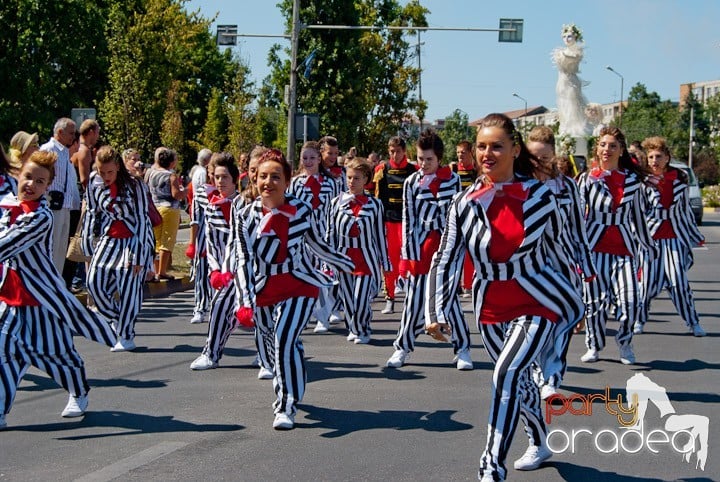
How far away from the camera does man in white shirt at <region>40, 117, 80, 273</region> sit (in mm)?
11664

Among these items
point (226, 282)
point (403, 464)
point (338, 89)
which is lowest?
point (403, 464)

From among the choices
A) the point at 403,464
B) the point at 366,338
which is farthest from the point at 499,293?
the point at 366,338

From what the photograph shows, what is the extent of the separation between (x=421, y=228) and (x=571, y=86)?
143 ft

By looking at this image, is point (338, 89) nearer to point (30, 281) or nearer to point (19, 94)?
point (19, 94)

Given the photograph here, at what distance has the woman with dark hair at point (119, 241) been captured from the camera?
9.86m

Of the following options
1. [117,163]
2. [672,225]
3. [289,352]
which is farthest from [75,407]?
[672,225]

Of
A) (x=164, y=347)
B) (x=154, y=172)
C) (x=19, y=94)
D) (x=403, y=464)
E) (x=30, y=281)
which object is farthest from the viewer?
(x=19, y=94)

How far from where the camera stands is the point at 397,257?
1266cm

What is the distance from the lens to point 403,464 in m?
5.93

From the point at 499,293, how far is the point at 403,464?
1.23 m

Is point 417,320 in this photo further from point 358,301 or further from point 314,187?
point 314,187

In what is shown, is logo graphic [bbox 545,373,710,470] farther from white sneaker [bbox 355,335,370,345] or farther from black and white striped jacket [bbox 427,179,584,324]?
white sneaker [bbox 355,335,370,345]

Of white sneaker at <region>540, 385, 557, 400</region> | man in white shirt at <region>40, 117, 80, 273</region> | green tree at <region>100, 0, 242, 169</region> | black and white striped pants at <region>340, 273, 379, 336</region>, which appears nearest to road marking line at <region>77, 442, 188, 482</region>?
white sneaker at <region>540, 385, 557, 400</region>

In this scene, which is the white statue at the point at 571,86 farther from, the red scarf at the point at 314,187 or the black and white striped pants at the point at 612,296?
the black and white striped pants at the point at 612,296
